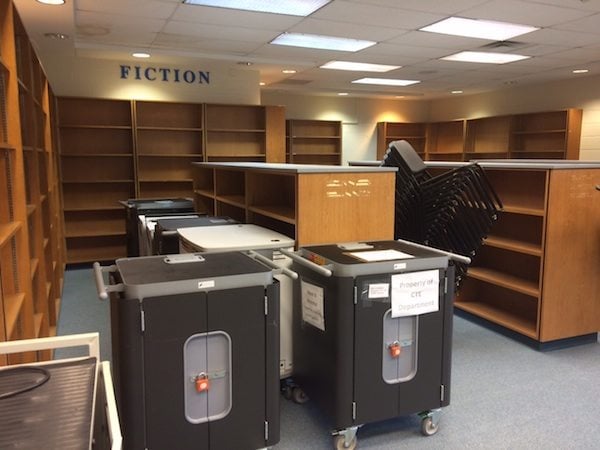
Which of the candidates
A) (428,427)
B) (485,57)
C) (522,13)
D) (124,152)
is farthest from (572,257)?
(124,152)

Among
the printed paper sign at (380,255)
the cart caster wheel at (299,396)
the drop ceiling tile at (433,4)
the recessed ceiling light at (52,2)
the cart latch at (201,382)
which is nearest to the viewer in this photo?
the cart latch at (201,382)

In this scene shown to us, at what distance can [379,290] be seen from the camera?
2.11 meters

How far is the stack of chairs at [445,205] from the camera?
2979 mm

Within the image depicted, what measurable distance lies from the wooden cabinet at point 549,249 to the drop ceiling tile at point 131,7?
299 centimetres

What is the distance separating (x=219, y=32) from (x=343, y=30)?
127 centimetres

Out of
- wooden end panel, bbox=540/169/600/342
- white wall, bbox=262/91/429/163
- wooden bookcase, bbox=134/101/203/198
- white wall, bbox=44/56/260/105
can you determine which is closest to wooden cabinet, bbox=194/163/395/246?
wooden end panel, bbox=540/169/600/342

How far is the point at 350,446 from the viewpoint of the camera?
217cm

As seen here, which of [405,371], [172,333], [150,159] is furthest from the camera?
[150,159]

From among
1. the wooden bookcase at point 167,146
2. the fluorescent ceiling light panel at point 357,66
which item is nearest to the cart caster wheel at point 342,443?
the wooden bookcase at point 167,146

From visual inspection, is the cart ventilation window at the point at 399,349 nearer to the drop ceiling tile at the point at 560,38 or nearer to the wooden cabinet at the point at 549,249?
the wooden cabinet at the point at 549,249

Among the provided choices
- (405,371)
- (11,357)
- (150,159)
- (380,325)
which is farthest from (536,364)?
(150,159)

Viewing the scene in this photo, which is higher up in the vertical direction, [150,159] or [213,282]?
[150,159]

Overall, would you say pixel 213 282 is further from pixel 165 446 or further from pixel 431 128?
pixel 431 128

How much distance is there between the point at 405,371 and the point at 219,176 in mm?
2947
